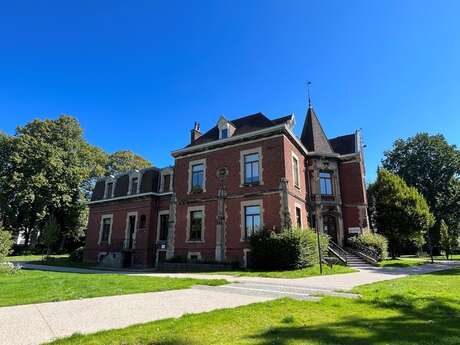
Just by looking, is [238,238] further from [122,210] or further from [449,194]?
[449,194]

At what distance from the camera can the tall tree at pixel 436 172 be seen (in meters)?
40.2

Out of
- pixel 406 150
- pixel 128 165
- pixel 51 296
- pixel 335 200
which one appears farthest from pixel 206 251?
pixel 406 150

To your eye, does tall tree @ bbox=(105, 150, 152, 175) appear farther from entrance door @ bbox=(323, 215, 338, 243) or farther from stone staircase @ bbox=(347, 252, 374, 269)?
stone staircase @ bbox=(347, 252, 374, 269)

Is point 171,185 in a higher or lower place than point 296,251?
higher

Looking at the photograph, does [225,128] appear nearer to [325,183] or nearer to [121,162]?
[325,183]

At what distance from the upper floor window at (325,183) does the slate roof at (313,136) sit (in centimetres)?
193

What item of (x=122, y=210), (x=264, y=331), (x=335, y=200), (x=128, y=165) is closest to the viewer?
(x=264, y=331)

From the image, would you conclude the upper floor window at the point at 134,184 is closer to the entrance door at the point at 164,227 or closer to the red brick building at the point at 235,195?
the red brick building at the point at 235,195

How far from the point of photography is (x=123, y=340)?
4223 mm

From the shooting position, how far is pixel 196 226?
22.0 metres

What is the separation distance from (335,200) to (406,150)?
26276 mm

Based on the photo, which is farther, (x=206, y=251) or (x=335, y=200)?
(x=335, y=200)

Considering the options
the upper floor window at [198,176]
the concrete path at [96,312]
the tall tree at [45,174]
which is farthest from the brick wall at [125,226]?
the concrete path at [96,312]

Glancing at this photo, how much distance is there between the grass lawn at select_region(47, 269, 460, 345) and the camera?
4.18 m
